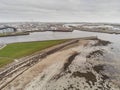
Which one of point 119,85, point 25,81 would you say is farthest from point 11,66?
point 119,85

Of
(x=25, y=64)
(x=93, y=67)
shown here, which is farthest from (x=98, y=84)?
(x=25, y=64)

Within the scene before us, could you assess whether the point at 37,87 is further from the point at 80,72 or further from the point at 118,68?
the point at 118,68

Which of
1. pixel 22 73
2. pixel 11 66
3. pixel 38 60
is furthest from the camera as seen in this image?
pixel 38 60

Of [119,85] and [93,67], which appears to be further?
[93,67]

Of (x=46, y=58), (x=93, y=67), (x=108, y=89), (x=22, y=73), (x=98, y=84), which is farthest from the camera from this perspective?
(x=46, y=58)

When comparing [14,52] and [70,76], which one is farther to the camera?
[14,52]

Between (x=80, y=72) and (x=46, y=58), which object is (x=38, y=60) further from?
(x=80, y=72)

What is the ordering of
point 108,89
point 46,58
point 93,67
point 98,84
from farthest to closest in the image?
point 46,58 → point 93,67 → point 98,84 → point 108,89

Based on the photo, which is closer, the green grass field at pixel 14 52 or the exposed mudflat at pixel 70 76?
the exposed mudflat at pixel 70 76

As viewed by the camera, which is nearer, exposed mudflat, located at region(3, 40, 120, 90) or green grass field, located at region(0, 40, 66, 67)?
exposed mudflat, located at region(3, 40, 120, 90)
